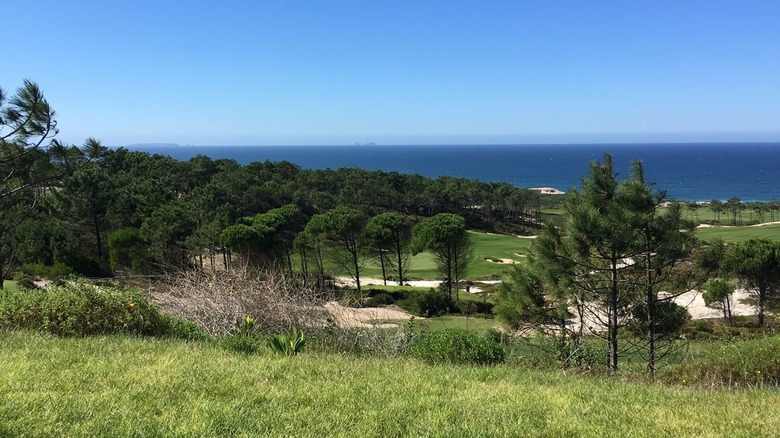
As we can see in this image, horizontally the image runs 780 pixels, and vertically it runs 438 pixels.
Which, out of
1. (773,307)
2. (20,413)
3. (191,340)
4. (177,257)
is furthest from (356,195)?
(20,413)

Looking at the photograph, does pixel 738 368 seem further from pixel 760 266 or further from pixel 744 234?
pixel 744 234

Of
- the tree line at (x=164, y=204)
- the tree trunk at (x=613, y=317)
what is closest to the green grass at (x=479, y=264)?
the tree line at (x=164, y=204)

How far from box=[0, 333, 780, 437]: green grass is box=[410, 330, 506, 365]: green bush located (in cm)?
87

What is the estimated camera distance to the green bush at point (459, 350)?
710 centimetres

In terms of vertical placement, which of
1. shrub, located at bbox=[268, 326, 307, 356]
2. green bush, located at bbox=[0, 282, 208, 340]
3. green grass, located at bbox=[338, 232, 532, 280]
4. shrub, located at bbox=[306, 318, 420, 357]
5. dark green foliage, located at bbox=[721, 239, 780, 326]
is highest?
green bush, located at bbox=[0, 282, 208, 340]

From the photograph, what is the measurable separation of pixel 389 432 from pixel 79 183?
32.4 m

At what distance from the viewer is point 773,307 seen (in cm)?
2553

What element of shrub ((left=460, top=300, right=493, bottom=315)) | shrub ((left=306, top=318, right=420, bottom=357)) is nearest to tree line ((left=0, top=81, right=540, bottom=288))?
shrub ((left=306, top=318, right=420, bottom=357))

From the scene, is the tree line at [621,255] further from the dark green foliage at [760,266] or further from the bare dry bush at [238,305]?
the dark green foliage at [760,266]

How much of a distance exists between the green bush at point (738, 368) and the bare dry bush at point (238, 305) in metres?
5.72

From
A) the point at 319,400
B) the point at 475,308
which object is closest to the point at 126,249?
the point at 475,308

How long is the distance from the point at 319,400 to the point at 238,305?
479 centimetres

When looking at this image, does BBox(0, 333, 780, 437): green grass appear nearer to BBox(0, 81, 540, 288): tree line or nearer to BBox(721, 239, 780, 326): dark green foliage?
BBox(0, 81, 540, 288): tree line

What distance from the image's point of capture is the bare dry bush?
28.9 ft
